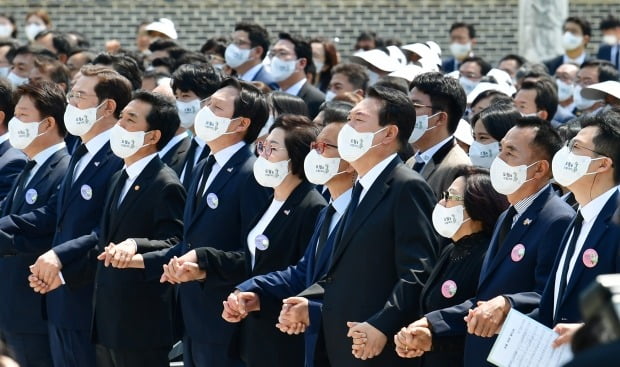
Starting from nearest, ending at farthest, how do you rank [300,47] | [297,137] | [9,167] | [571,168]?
[571,168]
[297,137]
[9,167]
[300,47]

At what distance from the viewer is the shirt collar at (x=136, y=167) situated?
6.60 metres

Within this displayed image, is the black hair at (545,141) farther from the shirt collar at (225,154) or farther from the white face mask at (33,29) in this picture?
the white face mask at (33,29)

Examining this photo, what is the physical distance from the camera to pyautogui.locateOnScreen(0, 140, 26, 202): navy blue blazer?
7.81m

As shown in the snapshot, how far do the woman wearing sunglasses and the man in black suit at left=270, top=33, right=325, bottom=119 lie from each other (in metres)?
5.00

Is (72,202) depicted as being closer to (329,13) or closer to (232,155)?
(232,155)

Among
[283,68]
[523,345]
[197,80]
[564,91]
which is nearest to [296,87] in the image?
[283,68]

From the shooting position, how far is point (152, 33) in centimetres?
1427

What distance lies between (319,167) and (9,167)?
9.52 ft

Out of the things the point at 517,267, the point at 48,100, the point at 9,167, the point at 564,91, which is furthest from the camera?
the point at 564,91

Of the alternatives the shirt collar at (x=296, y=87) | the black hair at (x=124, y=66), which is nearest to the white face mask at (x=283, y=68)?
the shirt collar at (x=296, y=87)

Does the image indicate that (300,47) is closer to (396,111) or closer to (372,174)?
(396,111)

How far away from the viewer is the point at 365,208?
5.25 m

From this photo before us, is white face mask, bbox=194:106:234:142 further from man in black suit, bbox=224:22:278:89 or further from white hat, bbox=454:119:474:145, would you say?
man in black suit, bbox=224:22:278:89

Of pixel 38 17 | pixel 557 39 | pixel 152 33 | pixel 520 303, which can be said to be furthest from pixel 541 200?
pixel 38 17
